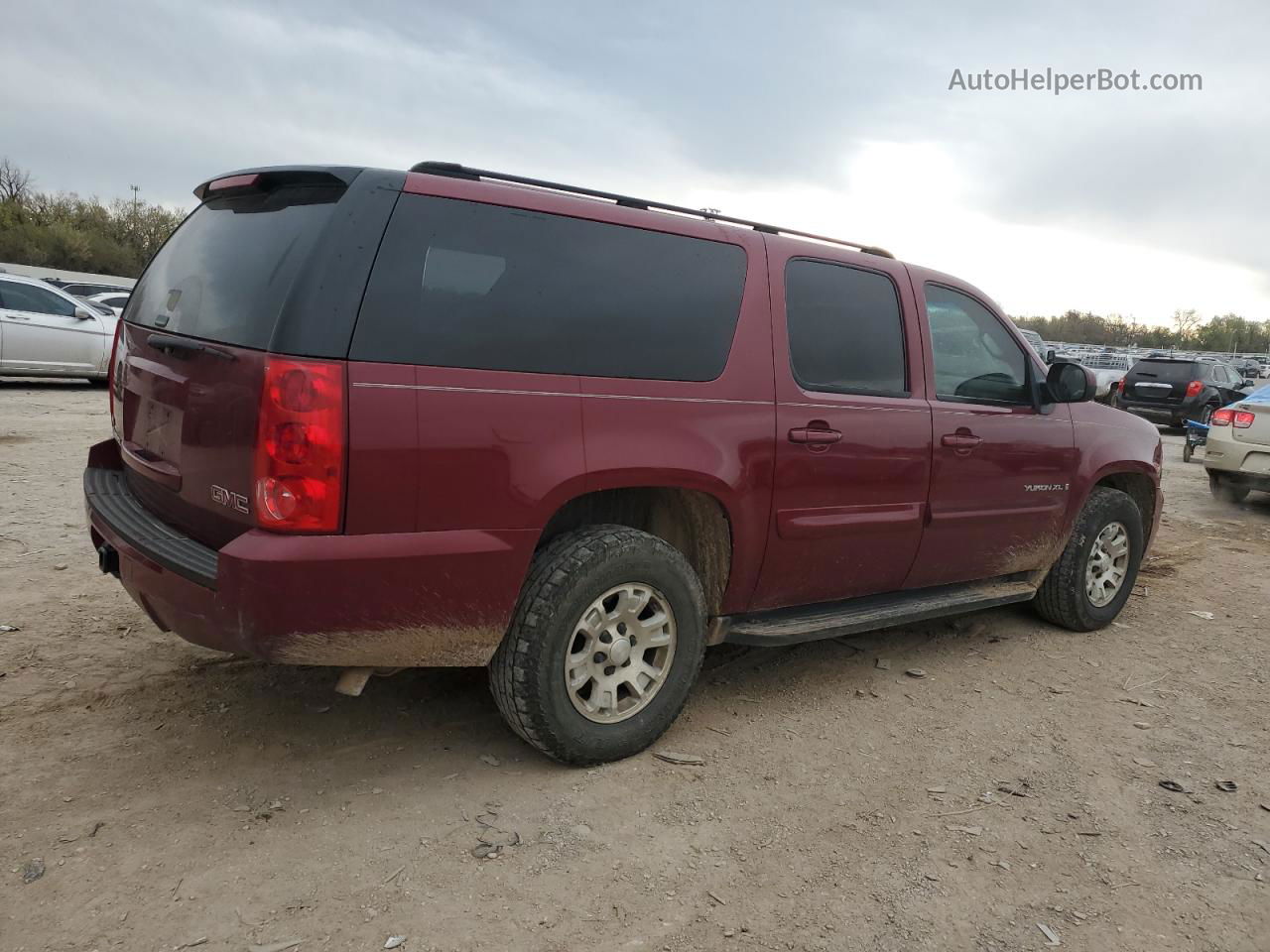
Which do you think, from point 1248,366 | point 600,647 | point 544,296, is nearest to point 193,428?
point 544,296

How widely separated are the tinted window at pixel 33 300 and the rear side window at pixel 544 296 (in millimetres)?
12769

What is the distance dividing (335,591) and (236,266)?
1.07m

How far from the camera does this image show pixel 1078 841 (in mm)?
2920

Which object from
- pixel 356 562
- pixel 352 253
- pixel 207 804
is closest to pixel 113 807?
pixel 207 804

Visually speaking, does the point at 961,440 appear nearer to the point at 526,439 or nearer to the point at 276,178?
the point at 526,439

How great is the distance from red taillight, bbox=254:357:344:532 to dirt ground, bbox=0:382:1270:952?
37.1 inches

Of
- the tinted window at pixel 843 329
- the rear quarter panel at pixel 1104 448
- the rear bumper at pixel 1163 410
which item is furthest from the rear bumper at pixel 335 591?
the rear bumper at pixel 1163 410

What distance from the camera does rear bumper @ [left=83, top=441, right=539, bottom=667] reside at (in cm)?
253

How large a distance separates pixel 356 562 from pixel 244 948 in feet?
3.11

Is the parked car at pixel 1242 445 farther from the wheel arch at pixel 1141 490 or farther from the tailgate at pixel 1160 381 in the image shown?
the tailgate at pixel 1160 381

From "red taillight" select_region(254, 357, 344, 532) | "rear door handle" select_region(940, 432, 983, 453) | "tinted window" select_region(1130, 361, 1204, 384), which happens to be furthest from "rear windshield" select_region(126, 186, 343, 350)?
"tinted window" select_region(1130, 361, 1204, 384)

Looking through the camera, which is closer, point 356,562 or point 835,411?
point 356,562

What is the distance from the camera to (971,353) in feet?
14.3

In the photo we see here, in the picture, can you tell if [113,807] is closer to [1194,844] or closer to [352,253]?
[352,253]
